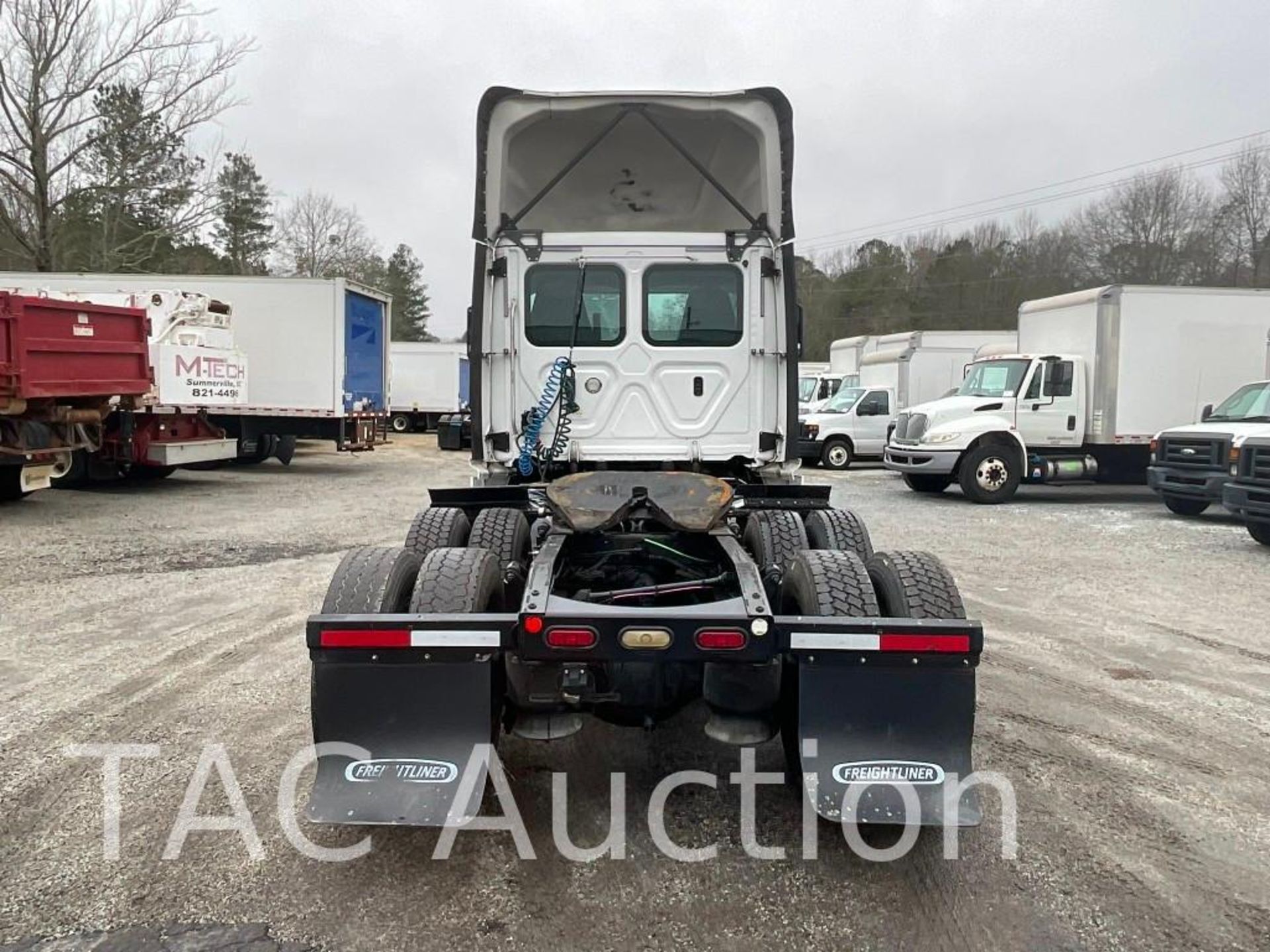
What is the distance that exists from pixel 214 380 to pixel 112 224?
15.8 meters

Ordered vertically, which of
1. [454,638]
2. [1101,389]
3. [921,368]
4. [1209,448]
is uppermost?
[921,368]

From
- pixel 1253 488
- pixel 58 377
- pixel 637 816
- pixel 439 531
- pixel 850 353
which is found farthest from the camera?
pixel 850 353

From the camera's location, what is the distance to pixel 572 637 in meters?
2.84

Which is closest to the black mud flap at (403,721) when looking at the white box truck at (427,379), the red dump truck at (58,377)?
the red dump truck at (58,377)

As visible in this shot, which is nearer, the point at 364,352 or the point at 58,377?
the point at 58,377

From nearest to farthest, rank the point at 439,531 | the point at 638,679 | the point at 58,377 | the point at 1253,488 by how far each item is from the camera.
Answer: the point at 638,679, the point at 439,531, the point at 1253,488, the point at 58,377

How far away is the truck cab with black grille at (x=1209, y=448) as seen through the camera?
11.1 m

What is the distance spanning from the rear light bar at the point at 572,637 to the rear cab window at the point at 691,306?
293 centimetres

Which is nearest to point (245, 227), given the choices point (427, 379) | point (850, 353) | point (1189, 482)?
point (427, 379)

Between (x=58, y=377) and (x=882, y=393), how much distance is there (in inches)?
642

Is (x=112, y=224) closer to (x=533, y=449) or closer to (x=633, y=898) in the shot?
(x=533, y=449)

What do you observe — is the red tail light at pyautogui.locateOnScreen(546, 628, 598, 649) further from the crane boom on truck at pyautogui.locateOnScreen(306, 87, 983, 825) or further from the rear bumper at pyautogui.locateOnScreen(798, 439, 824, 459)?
the rear bumper at pyautogui.locateOnScreen(798, 439, 824, 459)

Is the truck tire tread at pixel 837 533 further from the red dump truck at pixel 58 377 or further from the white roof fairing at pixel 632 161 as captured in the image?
the red dump truck at pixel 58 377

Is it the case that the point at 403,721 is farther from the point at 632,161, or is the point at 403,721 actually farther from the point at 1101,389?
the point at 1101,389
